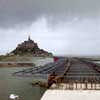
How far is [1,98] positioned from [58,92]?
5.33 m

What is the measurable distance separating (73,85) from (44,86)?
5.27m

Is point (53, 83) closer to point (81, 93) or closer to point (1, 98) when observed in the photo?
point (81, 93)

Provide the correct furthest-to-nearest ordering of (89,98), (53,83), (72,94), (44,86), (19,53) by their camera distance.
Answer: (19,53) < (44,86) < (53,83) < (72,94) < (89,98)

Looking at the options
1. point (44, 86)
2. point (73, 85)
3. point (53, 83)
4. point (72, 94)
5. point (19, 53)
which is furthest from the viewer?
point (19, 53)

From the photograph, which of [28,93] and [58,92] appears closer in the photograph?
[58,92]

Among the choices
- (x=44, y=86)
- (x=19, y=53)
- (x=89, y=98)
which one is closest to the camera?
(x=89, y=98)

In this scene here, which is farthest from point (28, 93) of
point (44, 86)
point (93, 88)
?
point (93, 88)

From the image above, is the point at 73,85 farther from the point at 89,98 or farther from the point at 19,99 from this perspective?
the point at 19,99

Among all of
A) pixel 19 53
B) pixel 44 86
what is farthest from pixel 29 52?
pixel 44 86

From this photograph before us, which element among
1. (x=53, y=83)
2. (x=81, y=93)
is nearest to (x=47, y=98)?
(x=81, y=93)

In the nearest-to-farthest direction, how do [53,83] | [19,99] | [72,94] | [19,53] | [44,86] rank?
[72,94]
[19,99]
[53,83]
[44,86]
[19,53]

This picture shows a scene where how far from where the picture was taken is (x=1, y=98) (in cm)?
1633

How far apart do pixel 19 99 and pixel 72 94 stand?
4849 mm

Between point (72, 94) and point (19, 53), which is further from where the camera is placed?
point (19, 53)
